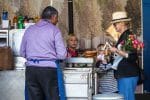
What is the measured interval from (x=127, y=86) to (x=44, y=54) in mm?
1054

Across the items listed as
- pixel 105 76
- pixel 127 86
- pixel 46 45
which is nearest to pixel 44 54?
pixel 46 45

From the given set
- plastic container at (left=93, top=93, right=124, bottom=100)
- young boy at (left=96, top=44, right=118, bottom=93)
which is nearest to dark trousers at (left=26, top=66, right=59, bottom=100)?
plastic container at (left=93, top=93, right=124, bottom=100)

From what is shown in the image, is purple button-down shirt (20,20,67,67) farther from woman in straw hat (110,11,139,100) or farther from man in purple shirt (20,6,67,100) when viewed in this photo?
woman in straw hat (110,11,139,100)

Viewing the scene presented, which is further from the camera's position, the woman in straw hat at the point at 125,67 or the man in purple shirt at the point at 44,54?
the woman in straw hat at the point at 125,67

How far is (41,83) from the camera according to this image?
564cm

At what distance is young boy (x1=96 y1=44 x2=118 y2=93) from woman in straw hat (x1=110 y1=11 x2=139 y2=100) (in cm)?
59

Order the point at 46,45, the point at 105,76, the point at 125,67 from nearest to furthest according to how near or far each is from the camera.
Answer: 1. the point at 46,45
2. the point at 125,67
3. the point at 105,76

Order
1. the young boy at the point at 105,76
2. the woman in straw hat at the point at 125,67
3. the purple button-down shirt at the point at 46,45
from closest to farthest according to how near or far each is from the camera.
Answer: the purple button-down shirt at the point at 46,45
the woman in straw hat at the point at 125,67
the young boy at the point at 105,76

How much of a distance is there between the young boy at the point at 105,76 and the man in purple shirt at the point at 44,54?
3.23 ft

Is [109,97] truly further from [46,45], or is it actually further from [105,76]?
[46,45]

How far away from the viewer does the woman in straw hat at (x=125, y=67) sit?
226 inches

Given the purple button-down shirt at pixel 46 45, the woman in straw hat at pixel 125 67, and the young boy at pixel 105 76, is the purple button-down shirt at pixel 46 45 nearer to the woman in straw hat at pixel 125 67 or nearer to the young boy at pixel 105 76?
the woman in straw hat at pixel 125 67

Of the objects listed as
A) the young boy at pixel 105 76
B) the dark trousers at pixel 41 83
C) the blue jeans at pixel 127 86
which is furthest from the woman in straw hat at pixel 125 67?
the dark trousers at pixel 41 83

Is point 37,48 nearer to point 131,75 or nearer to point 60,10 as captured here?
point 131,75
